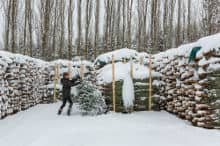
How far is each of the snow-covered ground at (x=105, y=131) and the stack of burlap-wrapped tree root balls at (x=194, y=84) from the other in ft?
1.13

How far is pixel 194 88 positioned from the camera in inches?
390

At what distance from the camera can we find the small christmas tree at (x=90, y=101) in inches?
471

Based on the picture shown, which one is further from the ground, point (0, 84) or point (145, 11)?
point (145, 11)

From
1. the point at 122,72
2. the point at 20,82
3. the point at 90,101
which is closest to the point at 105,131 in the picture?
the point at 90,101

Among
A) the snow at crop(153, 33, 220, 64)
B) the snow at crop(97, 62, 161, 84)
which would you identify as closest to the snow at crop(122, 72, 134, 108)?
the snow at crop(97, 62, 161, 84)

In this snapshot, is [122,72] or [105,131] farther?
[122,72]

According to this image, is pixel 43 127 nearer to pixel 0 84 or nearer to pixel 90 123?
pixel 90 123

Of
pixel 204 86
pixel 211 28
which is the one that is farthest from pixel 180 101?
pixel 211 28

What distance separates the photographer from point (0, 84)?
11891mm

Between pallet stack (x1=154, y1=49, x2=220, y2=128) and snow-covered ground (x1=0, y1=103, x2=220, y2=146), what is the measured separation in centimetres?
32

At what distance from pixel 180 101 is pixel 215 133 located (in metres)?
2.97

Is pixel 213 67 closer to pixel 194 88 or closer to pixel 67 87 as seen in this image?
pixel 194 88

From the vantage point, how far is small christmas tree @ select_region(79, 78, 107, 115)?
11953mm

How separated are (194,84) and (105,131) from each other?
264cm
